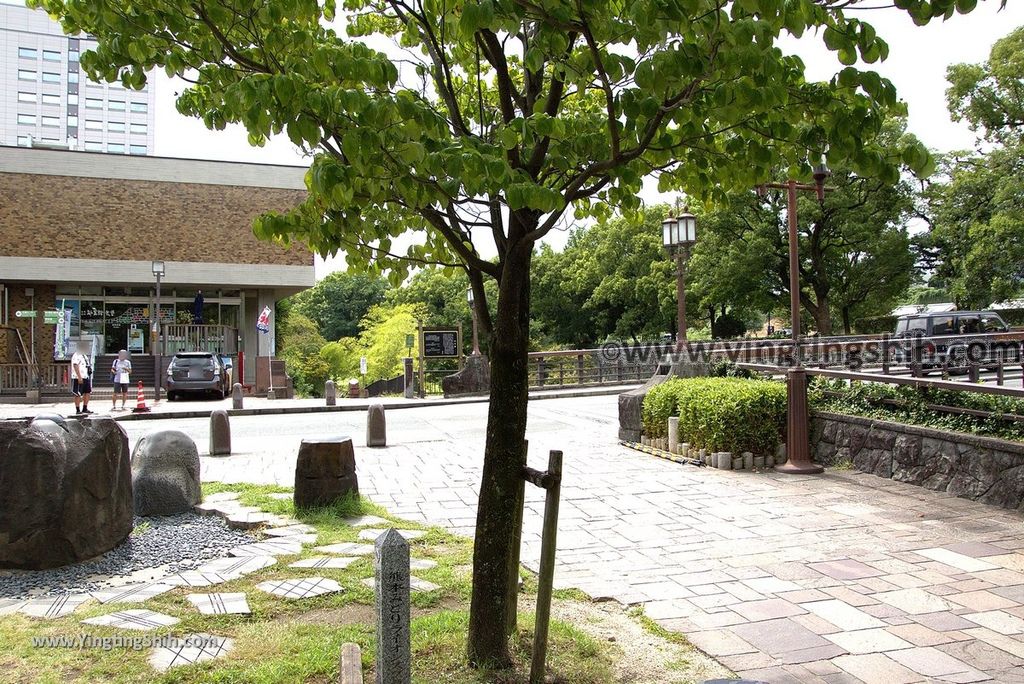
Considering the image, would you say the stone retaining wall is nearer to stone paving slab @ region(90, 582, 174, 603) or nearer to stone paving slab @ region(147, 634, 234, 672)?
stone paving slab @ region(147, 634, 234, 672)

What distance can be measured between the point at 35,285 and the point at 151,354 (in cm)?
532

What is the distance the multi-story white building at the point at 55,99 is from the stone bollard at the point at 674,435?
75705 mm

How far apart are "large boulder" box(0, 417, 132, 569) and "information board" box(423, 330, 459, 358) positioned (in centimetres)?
1962

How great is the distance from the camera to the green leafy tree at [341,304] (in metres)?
71.4

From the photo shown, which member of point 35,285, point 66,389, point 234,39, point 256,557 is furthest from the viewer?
point 35,285

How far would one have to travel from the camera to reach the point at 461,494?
8.52m

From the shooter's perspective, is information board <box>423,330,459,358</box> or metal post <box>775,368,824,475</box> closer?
metal post <box>775,368,824,475</box>

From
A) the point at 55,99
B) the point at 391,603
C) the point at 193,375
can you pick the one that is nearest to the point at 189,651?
the point at 391,603

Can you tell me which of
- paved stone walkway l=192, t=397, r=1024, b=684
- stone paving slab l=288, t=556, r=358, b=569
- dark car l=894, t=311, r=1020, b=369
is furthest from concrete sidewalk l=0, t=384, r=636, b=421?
stone paving slab l=288, t=556, r=358, b=569

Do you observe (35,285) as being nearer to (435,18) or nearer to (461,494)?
(461,494)

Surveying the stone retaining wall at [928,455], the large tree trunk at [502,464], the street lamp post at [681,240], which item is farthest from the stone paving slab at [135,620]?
the street lamp post at [681,240]

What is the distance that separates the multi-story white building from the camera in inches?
2899

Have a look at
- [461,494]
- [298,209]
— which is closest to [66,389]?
[461,494]

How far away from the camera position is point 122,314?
1215 inches
